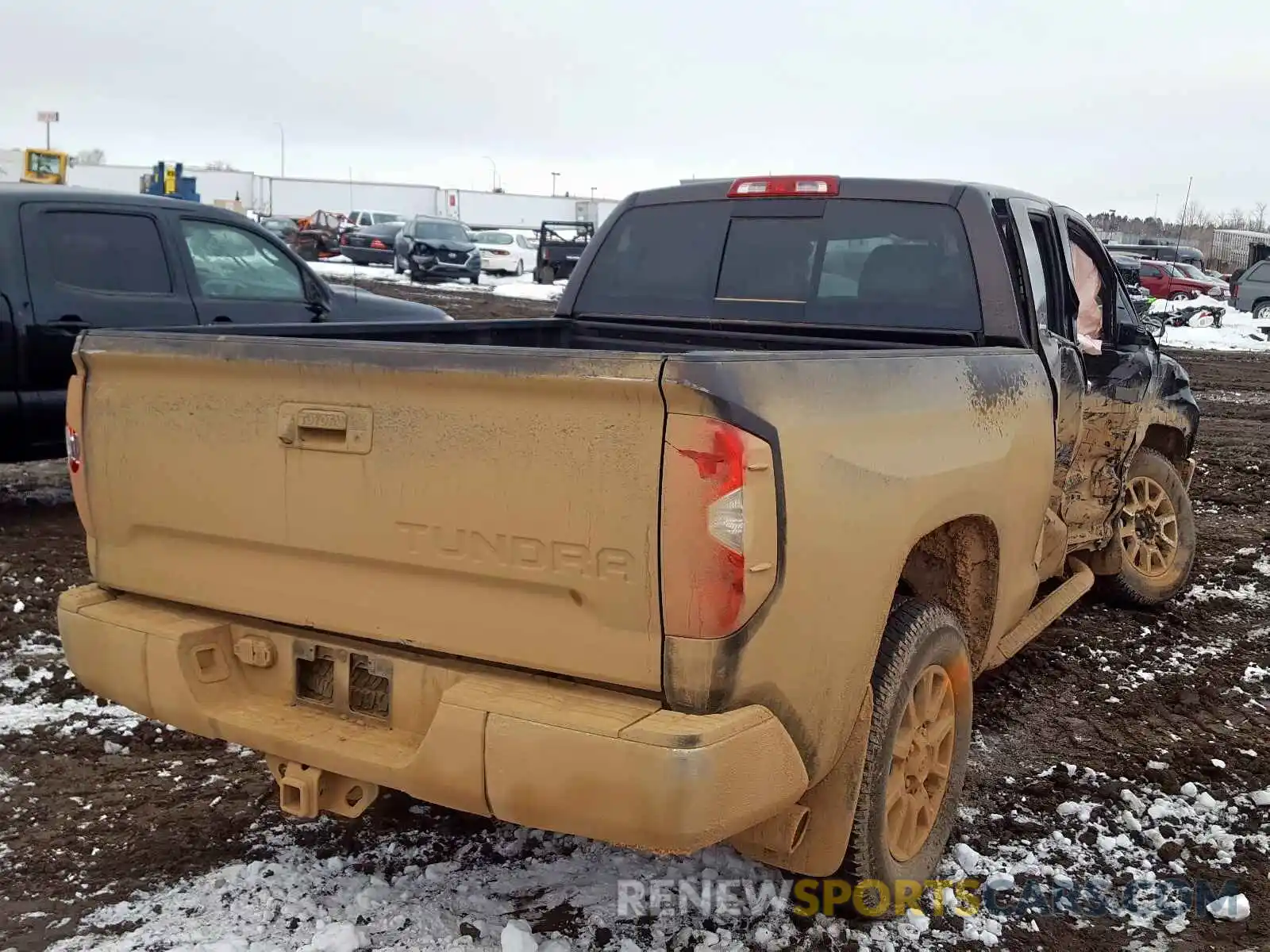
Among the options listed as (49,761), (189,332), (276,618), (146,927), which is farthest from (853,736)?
(49,761)

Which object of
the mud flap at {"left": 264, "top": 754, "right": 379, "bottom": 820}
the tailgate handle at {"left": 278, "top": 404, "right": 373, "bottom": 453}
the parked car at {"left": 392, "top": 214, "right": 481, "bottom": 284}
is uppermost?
the parked car at {"left": 392, "top": 214, "right": 481, "bottom": 284}

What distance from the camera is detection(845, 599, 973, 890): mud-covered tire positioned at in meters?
2.93

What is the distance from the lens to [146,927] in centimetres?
301

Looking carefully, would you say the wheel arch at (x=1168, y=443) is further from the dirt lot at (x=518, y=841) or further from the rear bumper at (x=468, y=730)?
the rear bumper at (x=468, y=730)

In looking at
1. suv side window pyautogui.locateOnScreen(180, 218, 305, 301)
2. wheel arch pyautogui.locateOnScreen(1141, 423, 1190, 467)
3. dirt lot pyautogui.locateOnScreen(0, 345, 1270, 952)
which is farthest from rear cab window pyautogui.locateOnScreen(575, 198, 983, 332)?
suv side window pyautogui.locateOnScreen(180, 218, 305, 301)

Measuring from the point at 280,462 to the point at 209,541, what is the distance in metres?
0.35

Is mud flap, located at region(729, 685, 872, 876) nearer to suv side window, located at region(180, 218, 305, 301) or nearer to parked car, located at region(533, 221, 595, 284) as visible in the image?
suv side window, located at region(180, 218, 305, 301)

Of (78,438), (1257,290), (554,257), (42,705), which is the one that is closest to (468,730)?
(78,438)

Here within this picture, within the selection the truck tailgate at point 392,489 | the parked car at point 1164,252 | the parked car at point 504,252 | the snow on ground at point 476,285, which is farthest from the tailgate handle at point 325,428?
the parked car at point 1164,252

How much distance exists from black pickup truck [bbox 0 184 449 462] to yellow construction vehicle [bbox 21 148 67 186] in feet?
35.4

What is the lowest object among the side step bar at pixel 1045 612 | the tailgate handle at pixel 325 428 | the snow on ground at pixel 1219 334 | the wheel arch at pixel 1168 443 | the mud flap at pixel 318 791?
the mud flap at pixel 318 791

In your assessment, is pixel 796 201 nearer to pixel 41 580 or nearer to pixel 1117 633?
pixel 1117 633

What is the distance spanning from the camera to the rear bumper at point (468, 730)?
7.61 ft

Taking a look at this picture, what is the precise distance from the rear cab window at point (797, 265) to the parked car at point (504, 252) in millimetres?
27889
